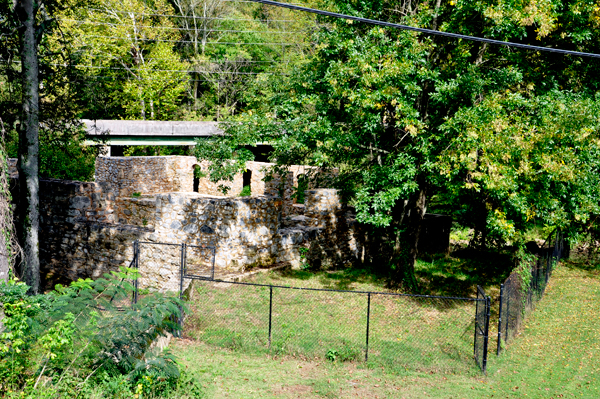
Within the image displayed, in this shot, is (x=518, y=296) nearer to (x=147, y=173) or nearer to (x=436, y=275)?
(x=436, y=275)

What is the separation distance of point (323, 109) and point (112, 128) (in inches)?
830

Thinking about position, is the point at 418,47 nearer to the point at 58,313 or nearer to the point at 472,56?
the point at 472,56

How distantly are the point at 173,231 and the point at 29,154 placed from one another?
4.51 meters

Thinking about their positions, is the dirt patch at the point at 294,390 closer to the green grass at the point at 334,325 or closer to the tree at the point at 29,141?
the green grass at the point at 334,325

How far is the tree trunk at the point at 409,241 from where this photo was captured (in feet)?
50.2

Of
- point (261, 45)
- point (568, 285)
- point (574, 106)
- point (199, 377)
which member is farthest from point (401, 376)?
point (261, 45)

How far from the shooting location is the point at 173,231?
48.7 ft

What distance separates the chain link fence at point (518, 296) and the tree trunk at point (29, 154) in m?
11.0

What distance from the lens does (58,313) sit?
6797 mm

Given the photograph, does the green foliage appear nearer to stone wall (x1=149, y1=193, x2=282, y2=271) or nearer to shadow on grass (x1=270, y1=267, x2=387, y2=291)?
stone wall (x1=149, y1=193, x2=282, y2=271)

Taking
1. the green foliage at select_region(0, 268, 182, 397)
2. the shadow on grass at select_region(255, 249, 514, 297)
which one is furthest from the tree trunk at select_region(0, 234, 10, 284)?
the shadow on grass at select_region(255, 249, 514, 297)

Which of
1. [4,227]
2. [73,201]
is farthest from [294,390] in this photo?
[73,201]

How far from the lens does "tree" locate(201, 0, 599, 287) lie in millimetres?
11289

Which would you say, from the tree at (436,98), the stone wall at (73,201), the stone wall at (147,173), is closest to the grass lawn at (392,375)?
the tree at (436,98)
